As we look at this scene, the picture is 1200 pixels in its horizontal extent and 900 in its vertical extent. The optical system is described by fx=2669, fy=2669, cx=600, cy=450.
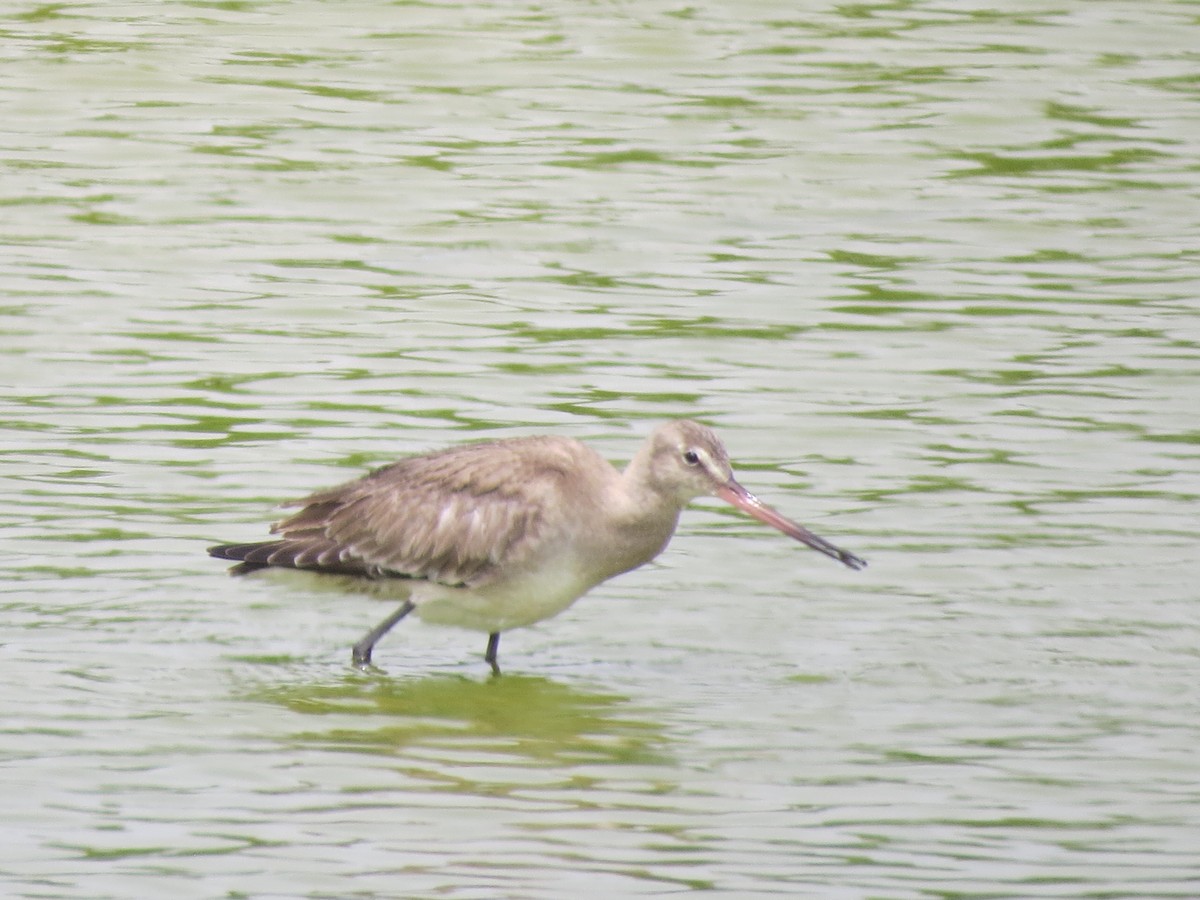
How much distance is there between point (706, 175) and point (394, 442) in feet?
15.9

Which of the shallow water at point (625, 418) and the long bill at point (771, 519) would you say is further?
the long bill at point (771, 519)

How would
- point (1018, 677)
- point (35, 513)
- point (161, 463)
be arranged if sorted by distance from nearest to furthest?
point (1018, 677) → point (35, 513) → point (161, 463)

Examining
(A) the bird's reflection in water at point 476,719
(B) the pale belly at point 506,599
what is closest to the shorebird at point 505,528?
(B) the pale belly at point 506,599

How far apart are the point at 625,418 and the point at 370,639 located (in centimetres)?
316

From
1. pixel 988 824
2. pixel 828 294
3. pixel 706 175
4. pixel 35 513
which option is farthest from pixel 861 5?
pixel 988 824

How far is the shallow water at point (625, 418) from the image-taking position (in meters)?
8.75

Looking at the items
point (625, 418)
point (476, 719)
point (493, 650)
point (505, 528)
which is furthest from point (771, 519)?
point (625, 418)

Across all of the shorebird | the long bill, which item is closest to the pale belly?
the shorebird

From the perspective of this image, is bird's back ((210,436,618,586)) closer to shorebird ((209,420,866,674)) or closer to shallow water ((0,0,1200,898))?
shorebird ((209,420,866,674))

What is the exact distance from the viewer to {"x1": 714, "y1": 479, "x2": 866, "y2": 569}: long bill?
1023 cm

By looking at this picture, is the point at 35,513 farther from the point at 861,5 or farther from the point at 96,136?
the point at 861,5

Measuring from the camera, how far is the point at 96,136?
58.4 ft

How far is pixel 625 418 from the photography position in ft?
43.6

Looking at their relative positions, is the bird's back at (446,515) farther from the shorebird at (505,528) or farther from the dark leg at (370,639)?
the dark leg at (370,639)
